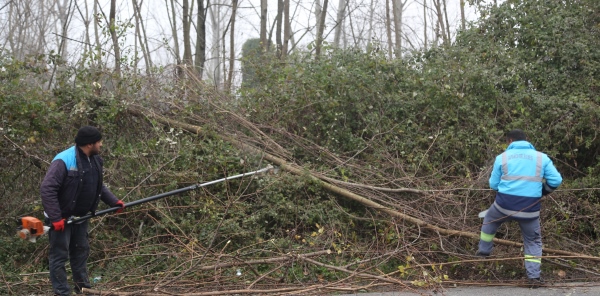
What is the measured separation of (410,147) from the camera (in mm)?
9047

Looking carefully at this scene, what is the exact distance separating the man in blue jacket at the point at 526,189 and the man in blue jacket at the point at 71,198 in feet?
14.8

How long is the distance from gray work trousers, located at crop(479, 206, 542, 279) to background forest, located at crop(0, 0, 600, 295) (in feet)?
0.90

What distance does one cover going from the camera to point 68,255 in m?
5.57

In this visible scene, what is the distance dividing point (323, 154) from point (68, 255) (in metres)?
4.43

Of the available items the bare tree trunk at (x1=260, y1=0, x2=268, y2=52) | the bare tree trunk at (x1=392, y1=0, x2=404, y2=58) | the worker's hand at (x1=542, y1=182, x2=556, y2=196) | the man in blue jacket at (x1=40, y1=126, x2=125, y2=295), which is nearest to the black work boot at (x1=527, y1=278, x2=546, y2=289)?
the worker's hand at (x1=542, y1=182, x2=556, y2=196)

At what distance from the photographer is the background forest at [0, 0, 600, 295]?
671cm

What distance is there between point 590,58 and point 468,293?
5856 millimetres

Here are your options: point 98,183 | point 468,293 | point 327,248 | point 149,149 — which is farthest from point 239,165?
point 468,293

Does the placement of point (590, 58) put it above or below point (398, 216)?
above

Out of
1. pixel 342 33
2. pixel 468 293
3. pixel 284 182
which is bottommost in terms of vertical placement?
pixel 468 293

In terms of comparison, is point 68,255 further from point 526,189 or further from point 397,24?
point 397,24

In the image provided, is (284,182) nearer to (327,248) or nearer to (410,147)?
(327,248)

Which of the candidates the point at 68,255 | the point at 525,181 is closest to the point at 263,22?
the point at 525,181

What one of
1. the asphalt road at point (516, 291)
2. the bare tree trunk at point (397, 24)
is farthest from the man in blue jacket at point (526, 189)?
the bare tree trunk at point (397, 24)
